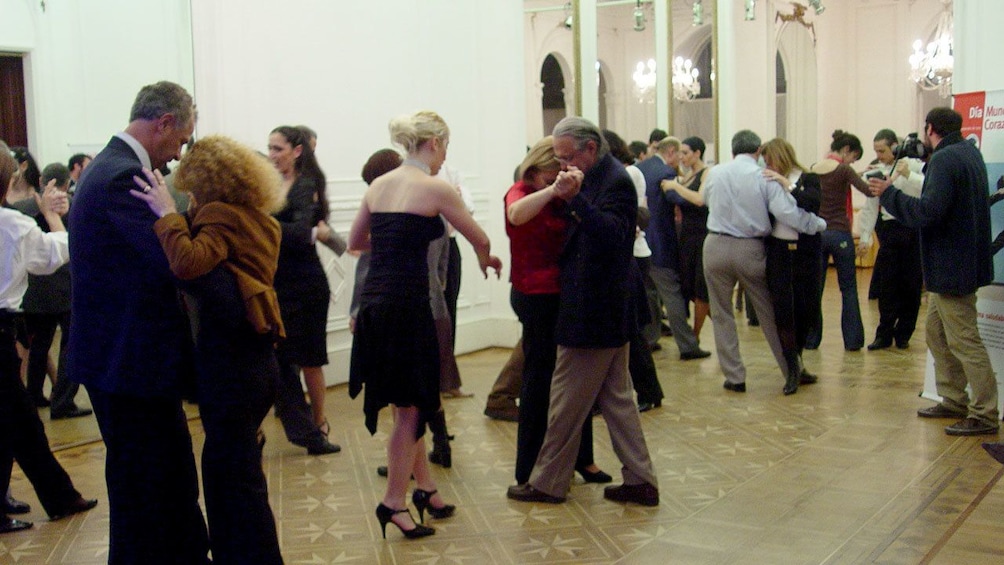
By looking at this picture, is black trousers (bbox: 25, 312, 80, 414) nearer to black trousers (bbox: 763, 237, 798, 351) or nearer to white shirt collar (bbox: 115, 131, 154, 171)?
white shirt collar (bbox: 115, 131, 154, 171)

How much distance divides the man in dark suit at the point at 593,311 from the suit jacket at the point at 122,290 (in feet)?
5.34

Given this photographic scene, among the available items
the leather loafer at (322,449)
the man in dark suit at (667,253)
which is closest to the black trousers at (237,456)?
the leather loafer at (322,449)

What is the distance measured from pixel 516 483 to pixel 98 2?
520cm

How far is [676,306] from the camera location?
25.7 feet

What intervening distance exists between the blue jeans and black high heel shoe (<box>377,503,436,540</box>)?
15.5 ft

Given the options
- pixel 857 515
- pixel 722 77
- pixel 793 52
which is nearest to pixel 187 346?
pixel 857 515

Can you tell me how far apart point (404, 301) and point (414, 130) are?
0.65 m

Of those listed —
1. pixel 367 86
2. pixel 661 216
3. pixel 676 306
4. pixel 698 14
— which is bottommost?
pixel 676 306

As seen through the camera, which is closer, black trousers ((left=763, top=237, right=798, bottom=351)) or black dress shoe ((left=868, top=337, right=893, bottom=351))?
black trousers ((left=763, top=237, right=798, bottom=351))

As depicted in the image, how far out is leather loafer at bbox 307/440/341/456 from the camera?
5.33 m

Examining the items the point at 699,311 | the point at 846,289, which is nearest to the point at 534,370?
the point at 699,311

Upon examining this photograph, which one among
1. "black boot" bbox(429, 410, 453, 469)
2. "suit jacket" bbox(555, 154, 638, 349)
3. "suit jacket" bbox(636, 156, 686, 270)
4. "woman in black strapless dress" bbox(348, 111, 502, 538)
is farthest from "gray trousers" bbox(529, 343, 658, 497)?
"suit jacket" bbox(636, 156, 686, 270)

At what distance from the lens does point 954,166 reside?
5371 millimetres

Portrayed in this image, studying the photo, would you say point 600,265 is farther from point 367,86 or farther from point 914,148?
point 367,86
